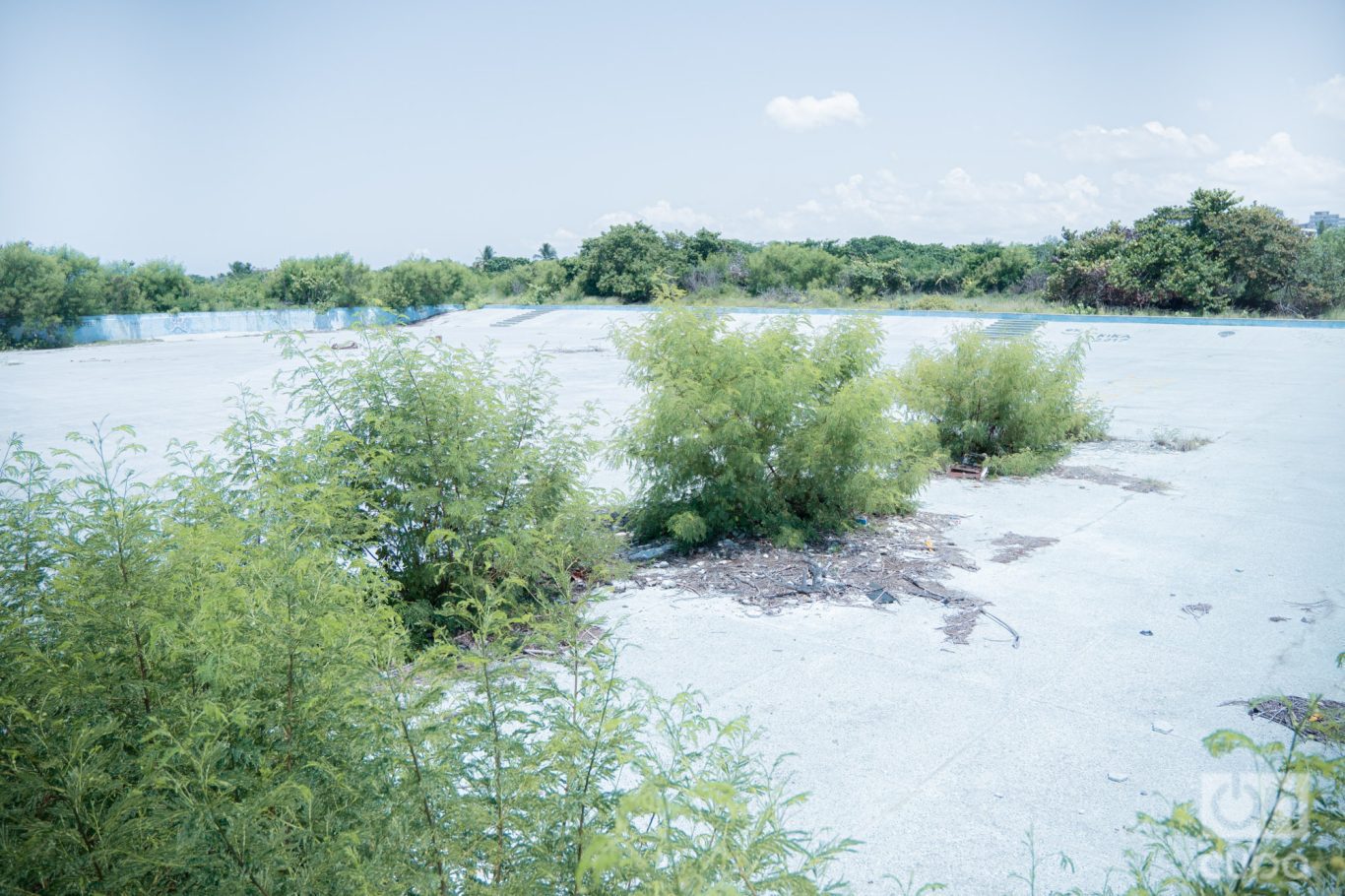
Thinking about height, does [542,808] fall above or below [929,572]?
above

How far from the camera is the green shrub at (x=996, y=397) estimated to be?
33.1 feet

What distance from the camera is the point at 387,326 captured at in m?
5.72

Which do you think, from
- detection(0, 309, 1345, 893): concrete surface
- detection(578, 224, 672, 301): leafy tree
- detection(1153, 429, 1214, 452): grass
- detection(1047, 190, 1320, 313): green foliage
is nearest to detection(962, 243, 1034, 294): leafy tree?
detection(1047, 190, 1320, 313): green foliage

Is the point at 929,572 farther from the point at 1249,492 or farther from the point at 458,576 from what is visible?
the point at 1249,492

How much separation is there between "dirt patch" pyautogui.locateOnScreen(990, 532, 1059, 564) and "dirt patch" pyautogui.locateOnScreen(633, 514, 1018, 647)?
0.28m

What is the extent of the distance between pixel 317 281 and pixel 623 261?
573 inches

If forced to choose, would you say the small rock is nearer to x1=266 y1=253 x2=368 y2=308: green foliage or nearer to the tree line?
the tree line

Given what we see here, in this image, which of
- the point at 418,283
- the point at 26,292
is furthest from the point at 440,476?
the point at 418,283

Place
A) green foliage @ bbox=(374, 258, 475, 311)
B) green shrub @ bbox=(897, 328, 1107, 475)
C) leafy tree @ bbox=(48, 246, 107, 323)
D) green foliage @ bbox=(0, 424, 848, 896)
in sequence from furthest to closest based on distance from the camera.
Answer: green foliage @ bbox=(374, 258, 475, 311) → leafy tree @ bbox=(48, 246, 107, 323) → green shrub @ bbox=(897, 328, 1107, 475) → green foliage @ bbox=(0, 424, 848, 896)

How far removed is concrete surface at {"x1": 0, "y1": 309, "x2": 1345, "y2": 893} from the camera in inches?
141

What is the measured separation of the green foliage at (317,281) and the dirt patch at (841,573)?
120 feet

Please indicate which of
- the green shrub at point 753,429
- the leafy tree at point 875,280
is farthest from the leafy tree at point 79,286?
the green shrub at point 753,429

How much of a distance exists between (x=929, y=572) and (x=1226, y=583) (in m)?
2.10

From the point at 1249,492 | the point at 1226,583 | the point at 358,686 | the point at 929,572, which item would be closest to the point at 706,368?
the point at 929,572
